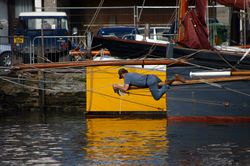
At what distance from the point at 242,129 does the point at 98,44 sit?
203 inches

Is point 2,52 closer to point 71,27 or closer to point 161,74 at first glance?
point 161,74

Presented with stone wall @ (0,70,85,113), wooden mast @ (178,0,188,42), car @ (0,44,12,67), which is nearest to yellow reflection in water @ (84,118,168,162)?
stone wall @ (0,70,85,113)

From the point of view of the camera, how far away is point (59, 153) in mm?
22062

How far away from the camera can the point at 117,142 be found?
23.8m

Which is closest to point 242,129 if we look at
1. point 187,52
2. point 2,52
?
point 187,52

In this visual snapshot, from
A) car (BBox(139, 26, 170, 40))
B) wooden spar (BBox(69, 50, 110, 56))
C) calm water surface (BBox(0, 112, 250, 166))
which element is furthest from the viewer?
car (BBox(139, 26, 170, 40))

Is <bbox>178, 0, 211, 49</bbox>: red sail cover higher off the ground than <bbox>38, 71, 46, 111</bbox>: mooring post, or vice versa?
<bbox>178, 0, 211, 49</bbox>: red sail cover

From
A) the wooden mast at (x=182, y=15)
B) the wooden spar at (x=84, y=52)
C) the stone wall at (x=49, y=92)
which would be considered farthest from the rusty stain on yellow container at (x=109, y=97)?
the wooden mast at (x=182, y=15)

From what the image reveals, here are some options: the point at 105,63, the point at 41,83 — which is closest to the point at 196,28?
the point at 105,63

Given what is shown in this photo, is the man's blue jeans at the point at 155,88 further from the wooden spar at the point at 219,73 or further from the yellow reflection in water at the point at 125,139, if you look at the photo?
the yellow reflection in water at the point at 125,139

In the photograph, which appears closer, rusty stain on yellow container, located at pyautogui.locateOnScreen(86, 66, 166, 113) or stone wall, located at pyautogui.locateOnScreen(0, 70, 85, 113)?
rusty stain on yellow container, located at pyautogui.locateOnScreen(86, 66, 166, 113)

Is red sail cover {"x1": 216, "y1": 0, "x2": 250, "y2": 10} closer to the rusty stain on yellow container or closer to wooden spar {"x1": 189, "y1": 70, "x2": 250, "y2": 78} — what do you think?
wooden spar {"x1": 189, "y1": 70, "x2": 250, "y2": 78}

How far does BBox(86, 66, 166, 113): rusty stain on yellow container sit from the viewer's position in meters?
→ 28.8

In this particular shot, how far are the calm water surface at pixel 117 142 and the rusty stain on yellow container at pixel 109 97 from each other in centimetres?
62
